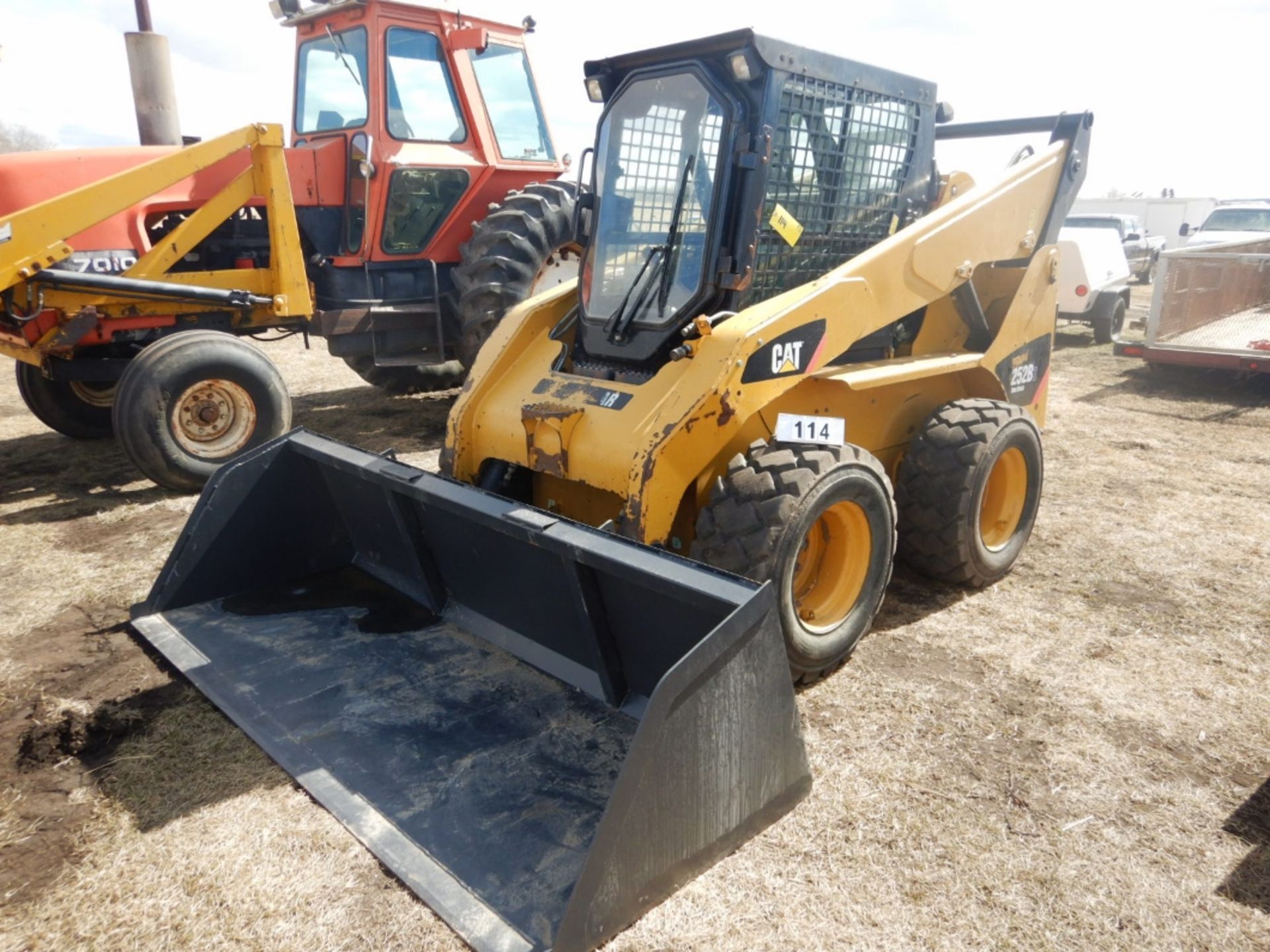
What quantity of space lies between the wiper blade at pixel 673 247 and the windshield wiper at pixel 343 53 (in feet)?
12.4

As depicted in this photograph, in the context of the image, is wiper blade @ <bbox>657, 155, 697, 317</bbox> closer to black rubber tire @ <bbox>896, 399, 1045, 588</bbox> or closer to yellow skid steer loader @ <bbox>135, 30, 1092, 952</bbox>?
yellow skid steer loader @ <bbox>135, 30, 1092, 952</bbox>

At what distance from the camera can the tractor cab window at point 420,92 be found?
6.34 meters

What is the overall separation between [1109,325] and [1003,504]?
8.89 meters

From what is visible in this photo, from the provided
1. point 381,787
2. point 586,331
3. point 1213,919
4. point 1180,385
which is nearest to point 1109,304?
point 1180,385

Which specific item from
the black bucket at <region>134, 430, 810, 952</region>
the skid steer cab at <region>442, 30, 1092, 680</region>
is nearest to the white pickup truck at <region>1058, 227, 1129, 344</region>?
the skid steer cab at <region>442, 30, 1092, 680</region>

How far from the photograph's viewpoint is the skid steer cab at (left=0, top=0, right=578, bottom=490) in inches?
210

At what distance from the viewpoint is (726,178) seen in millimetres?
3453

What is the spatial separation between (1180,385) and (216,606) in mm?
9142

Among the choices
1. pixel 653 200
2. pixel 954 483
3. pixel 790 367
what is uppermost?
pixel 653 200

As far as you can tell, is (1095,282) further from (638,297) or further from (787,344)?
(787,344)

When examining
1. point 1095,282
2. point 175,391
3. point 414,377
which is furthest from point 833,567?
point 1095,282

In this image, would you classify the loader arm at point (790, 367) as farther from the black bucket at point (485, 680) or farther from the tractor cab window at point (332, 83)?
the tractor cab window at point (332, 83)

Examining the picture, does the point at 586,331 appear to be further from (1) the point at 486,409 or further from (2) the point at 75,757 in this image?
(2) the point at 75,757

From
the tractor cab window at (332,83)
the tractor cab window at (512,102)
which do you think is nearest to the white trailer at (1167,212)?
the tractor cab window at (512,102)
